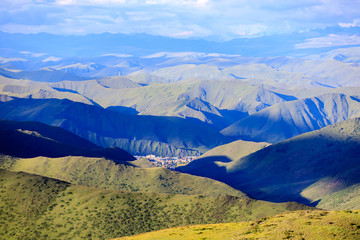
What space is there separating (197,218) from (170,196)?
17.6 m

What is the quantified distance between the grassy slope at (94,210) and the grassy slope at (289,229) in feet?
167

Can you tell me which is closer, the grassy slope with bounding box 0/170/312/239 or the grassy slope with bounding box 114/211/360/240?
the grassy slope with bounding box 114/211/360/240

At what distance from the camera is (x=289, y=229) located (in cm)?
7881

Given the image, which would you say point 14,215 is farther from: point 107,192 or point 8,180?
point 107,192

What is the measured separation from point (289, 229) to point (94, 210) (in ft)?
297

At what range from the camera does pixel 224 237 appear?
280 feet

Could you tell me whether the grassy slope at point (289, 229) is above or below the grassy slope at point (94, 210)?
above

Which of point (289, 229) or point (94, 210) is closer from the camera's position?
point (289, 229)

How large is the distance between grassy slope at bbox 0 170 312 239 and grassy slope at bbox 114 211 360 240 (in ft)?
167

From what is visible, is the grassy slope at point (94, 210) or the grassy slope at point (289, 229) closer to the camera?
the grassy slope at point (289, 229)

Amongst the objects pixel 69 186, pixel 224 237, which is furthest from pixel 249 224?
pixel 69 186

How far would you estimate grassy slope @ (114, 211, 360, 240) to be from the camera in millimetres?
74438

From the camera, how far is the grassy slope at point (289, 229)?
74438 millimetres

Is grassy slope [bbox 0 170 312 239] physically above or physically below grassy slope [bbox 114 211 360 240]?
below
